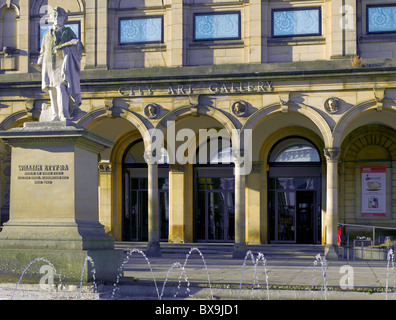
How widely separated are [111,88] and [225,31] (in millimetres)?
4460

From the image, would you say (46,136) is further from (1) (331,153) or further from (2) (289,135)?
(2) (289,135)

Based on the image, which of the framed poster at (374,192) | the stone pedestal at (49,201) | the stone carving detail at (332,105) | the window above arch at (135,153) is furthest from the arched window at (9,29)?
the stone pedestal at (49,201)

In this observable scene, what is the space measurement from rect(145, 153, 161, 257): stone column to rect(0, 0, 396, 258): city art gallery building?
48 millimetres

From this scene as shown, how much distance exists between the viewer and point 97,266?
38.0 feet

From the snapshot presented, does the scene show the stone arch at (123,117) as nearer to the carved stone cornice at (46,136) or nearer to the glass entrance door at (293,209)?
the glass entrance door at (293,209)

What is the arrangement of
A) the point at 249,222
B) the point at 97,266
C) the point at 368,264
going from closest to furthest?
the point at 97,266 → the point at 368,264 → the point at 249,222

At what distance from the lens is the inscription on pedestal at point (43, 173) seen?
472 inches

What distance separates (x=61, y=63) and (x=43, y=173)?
6.48ft

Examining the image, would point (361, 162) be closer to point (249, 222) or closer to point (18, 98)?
point (249, 222)

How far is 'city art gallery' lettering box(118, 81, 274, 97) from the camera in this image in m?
23.7

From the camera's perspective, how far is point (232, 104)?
78.5 feet

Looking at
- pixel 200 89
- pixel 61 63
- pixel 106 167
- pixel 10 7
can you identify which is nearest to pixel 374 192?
pixel 200 89
